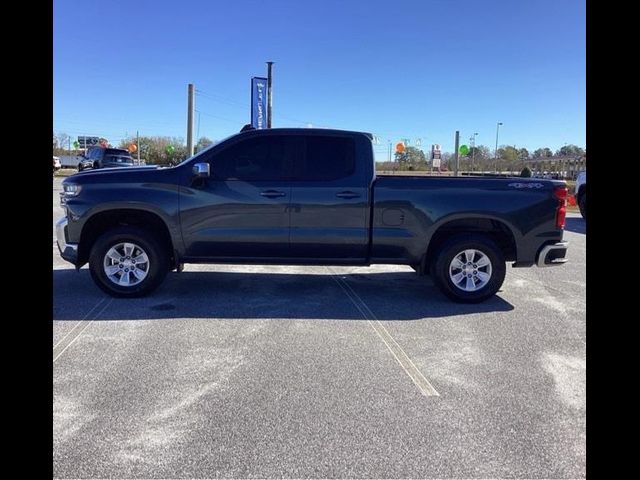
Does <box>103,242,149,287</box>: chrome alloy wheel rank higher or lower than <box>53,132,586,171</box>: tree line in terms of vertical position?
lower

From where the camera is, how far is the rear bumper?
6098 millimetres

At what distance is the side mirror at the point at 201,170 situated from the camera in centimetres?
582

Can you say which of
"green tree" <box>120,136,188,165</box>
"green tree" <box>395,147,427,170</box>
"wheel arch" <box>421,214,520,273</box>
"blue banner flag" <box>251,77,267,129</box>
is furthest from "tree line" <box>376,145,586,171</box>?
"wheel arch" <box>421,214,520,273</box>

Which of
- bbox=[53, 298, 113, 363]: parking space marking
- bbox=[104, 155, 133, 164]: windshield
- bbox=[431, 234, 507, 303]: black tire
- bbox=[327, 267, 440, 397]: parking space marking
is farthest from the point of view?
bbox=[104, 155, 133, 164]: windshield

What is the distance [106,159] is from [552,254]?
93.8 feet

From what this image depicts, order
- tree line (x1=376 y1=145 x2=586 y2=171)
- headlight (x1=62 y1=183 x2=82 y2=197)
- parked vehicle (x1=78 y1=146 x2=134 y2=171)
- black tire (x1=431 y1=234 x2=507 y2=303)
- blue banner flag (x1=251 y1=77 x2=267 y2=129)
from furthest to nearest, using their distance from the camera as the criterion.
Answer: tree line (x1=376 y1=145 x2=586 y2=171), parked vehicle (x1=78 y1=146 x2=134 y2=171), blue banner flag (x1=251 y1=77 x2=267 y2=129), black tire (x1=431 y1=234 x2=507 y2=303), headlight (x1=62 y1=183 x2=82 y2=197)

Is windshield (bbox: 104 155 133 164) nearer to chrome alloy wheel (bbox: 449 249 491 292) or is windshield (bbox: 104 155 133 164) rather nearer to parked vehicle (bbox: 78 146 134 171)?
parked vehicle (bbox: 78 146 134 171)

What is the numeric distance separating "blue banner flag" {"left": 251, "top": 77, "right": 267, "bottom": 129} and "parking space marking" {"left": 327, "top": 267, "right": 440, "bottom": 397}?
56.0 feet

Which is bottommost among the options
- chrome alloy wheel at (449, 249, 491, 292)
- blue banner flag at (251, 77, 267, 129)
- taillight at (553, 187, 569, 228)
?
chrome alloy wheel at (449, 249, 491, 292)

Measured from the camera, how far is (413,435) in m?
3.07

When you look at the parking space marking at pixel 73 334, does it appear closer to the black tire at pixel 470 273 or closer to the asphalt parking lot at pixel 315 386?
the asphalt parking lot at pixel 315 386
